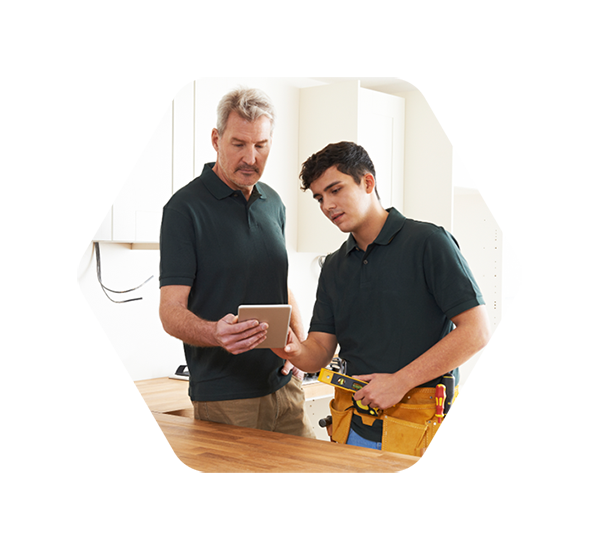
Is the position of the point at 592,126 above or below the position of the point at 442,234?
above

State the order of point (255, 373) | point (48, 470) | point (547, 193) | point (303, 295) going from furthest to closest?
1. point (303, 295)
2. point (547, 193)
3. point (255, 373)
4. point (48, 470)

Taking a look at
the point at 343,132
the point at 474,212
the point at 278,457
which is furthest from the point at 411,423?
the point at 474,212

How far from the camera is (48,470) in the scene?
115 centimetres

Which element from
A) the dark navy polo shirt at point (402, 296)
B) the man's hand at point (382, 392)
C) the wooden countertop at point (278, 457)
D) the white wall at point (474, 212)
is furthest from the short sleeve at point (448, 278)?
the white wall at point (474, 212)

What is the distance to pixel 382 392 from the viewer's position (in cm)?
157

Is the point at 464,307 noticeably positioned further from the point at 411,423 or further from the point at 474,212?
the point at 474,212

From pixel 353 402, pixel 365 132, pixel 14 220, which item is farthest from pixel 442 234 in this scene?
pixel 365 132

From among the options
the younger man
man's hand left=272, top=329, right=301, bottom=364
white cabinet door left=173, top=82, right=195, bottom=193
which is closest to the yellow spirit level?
the younger man

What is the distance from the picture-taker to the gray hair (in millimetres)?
1737

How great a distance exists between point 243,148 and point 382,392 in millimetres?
752

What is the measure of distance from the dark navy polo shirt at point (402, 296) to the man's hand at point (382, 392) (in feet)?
0.20

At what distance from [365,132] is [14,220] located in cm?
263

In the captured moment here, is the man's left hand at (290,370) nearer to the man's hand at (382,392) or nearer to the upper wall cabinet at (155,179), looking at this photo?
the man's hand at (382,392)

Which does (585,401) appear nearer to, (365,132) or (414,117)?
(365,132)
